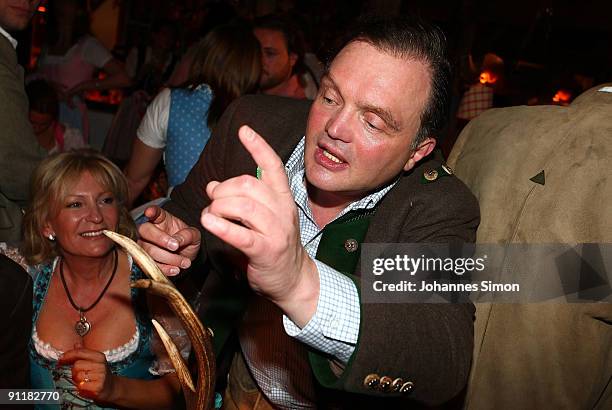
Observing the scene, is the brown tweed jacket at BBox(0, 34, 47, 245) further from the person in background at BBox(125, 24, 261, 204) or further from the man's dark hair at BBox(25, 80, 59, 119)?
the man's dark hair at BBox(25, 80, 59, 119)

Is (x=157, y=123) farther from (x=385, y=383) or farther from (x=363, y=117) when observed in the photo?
(x=385, y=383)

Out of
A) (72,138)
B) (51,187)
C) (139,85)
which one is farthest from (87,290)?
(139,85)

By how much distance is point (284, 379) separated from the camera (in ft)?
5.46

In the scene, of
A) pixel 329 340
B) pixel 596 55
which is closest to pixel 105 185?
pixel 329 340

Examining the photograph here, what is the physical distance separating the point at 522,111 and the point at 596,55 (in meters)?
8.52

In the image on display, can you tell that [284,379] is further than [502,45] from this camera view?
No

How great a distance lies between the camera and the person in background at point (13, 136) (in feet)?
6.93

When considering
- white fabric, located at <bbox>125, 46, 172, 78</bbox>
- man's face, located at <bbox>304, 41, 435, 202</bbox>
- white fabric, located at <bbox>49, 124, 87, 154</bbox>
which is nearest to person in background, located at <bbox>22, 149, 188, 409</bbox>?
man's face, located at <bbox>304, 41, 435, 202</bbox>

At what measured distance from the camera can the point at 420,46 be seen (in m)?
1.34

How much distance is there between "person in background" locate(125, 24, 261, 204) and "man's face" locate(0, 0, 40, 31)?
62cm

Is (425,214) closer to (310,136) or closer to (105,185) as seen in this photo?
(310,136)

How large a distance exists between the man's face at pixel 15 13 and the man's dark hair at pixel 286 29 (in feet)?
4.27

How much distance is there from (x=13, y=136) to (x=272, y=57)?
1570 mm

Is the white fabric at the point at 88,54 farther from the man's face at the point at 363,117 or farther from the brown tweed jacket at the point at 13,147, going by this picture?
the man's face at the point at 363,117
